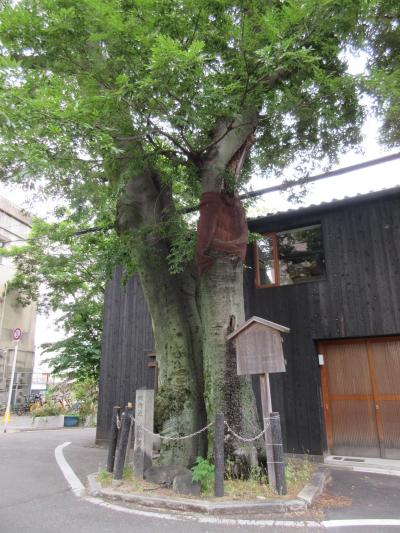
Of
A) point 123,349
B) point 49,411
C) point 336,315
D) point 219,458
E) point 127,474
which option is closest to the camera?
point 219,458

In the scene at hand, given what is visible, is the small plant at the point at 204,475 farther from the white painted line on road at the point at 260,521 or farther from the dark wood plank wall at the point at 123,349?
the dark wood plank wall at the point at 123,349

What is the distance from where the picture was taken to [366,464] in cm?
788

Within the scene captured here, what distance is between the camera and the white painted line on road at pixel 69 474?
608 centimetres

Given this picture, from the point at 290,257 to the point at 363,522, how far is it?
20.8 feet

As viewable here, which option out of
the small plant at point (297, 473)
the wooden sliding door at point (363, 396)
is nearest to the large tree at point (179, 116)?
the small plant at point (297, 473)

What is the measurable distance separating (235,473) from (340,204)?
627cm

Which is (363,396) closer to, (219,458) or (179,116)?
(219,458)

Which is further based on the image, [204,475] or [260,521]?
[204,475]

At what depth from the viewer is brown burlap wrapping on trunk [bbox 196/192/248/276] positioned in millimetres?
6844

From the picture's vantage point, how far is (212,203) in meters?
7.01

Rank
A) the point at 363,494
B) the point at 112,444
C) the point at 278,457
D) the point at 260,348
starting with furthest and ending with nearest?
the point at 112,444 < the point at 260,348 < the point at 363,494 < the point at 278,457

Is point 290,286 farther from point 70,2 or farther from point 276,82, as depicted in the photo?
point 70,2

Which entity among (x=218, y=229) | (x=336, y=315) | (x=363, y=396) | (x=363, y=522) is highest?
(x=218, y=229)

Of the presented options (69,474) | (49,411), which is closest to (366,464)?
(69,474)
